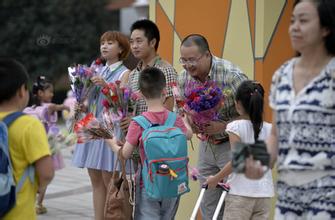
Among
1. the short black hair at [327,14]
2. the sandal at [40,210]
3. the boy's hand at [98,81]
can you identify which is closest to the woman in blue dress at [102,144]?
the boy's hand at [98,81]

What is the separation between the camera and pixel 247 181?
17.9ft

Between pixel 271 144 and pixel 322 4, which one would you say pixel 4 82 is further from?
pixel 322 4

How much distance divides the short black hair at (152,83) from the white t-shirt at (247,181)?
22.5 inches

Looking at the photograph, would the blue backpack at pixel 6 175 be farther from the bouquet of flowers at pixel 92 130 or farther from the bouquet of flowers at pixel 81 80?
the bouquet of flowers at pixel 81 80

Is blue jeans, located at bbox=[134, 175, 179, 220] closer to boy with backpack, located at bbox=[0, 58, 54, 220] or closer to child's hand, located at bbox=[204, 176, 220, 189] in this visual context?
child's hand, located at bbox=[204, 176, 220, 189]

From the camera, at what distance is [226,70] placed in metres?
6.04

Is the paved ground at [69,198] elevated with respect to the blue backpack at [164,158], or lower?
lower

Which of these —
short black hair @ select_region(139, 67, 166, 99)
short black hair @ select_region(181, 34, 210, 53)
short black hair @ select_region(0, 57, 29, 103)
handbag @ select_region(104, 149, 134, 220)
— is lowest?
handbag @ select_region(104, 149, 134, 220)

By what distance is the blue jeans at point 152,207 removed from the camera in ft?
18.8

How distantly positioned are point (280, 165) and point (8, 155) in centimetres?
149

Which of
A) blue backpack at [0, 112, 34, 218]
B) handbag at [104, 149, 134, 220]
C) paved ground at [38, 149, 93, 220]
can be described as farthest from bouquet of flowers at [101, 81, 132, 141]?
paved ground at [38, 149, 93, 220]

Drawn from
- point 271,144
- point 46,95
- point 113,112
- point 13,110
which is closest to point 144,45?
point 113,112

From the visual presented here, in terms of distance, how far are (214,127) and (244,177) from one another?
0.61 m

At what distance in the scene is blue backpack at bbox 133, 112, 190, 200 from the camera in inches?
213
